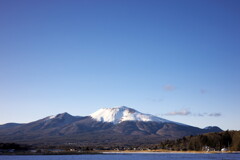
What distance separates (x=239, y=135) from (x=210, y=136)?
1428 centimetres

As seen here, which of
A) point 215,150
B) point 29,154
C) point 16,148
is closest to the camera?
point 29,154

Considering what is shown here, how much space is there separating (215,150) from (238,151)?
10593mm

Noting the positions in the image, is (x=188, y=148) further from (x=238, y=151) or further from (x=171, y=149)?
(x=238, y=151)

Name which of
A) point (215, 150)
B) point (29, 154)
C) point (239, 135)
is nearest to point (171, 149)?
point (215, 150)

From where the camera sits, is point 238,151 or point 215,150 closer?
point 238,151

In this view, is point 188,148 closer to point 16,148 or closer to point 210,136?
point 210,136

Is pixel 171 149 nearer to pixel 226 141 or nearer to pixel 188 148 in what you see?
pixel 188 148

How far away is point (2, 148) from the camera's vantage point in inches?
5433

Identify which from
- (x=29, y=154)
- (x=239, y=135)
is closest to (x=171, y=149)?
(x=239, y=135)

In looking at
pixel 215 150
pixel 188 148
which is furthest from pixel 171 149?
pixel 215 150

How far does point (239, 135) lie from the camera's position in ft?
424

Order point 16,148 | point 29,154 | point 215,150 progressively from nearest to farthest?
point 29,154, point 215,150, point 16,148

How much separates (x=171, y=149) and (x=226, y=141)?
23015 millimetres

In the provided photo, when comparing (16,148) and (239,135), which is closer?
(239,135)
